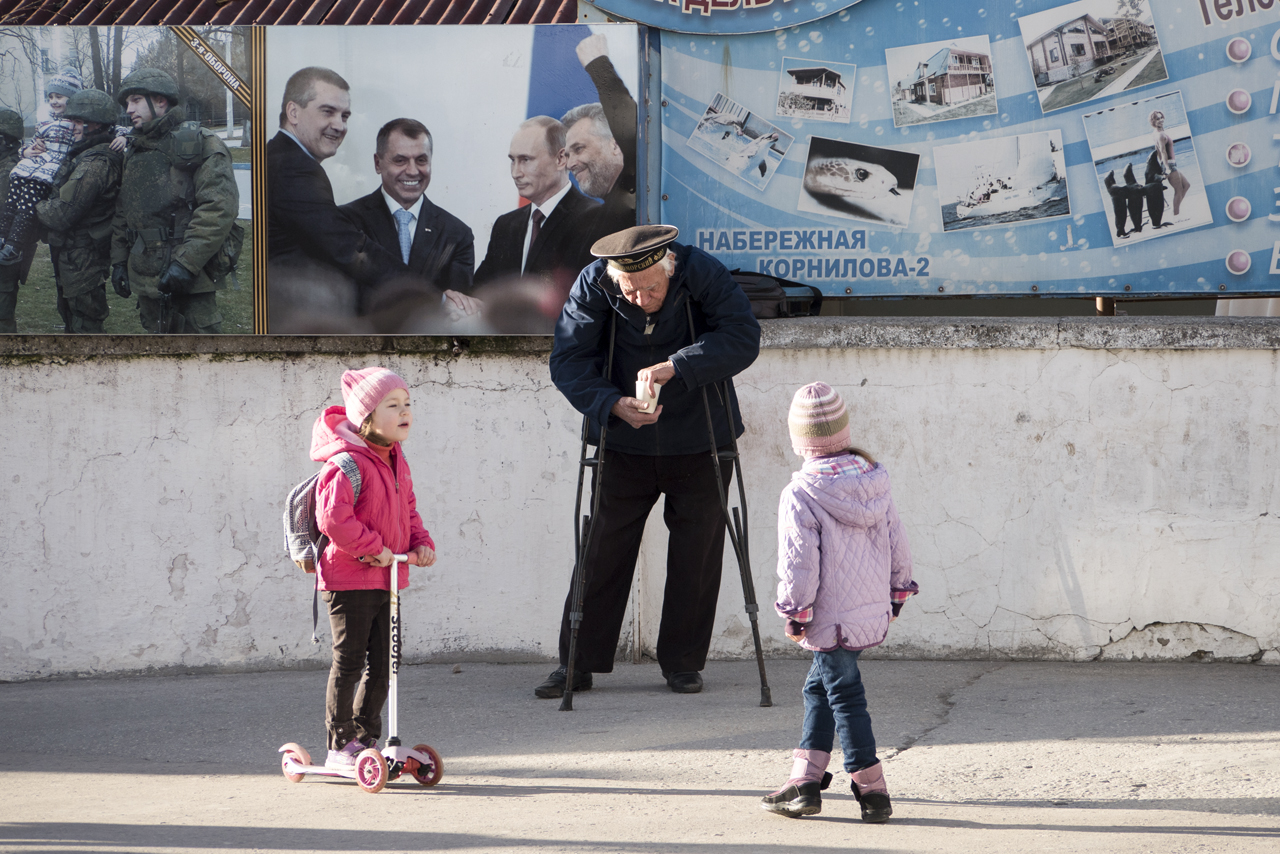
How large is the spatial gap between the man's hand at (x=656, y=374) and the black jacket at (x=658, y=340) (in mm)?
137

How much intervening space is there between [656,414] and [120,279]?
2.68 m

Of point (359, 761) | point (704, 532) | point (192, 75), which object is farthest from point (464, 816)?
point (192, 75)

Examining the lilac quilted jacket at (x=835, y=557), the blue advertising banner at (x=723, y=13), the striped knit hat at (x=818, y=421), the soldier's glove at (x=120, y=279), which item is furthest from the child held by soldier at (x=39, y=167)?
the lilac quilted jacket at (x=835, y=557)

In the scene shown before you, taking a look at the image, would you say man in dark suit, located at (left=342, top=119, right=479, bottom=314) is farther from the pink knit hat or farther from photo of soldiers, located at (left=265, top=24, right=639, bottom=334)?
the pink knit hat

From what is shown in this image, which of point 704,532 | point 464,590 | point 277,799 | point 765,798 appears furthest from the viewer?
point 464,590

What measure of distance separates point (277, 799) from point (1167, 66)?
15.6 feet

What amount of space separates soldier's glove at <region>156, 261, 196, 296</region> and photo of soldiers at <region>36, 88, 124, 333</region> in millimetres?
265

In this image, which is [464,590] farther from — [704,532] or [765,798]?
[765,798]

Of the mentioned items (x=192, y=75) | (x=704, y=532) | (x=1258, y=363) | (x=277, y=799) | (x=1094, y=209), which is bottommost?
(x=277, y=799)

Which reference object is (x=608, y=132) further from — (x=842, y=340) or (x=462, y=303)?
(x=842, y=340)

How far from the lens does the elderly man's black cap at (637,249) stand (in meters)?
4.57

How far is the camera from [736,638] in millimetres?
5656

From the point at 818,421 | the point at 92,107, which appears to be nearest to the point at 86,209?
the point at 92,107

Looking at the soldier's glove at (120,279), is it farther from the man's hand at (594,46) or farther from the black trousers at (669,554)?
the black trousers at (669,554)
